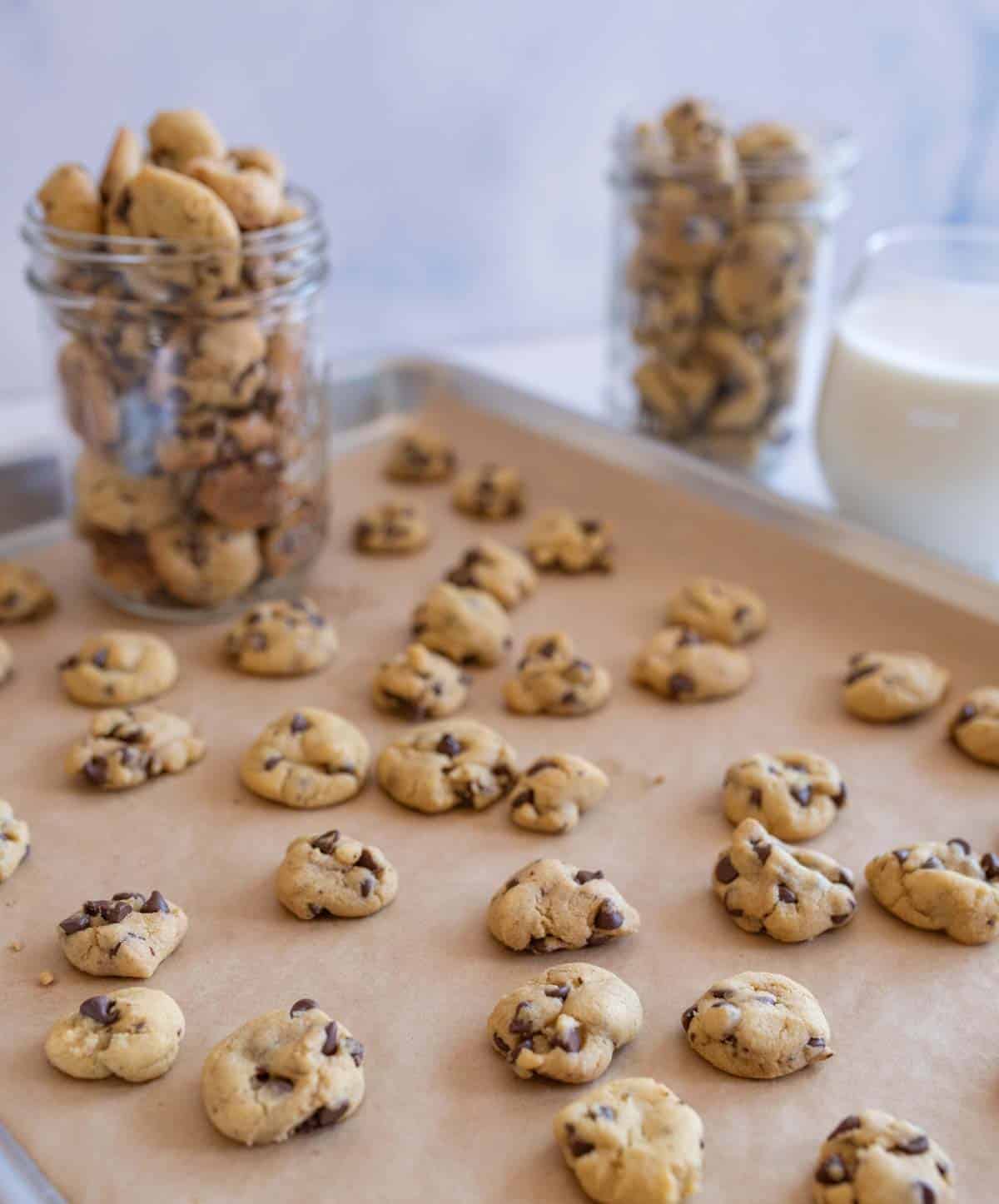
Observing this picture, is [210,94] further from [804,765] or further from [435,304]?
[804,765]

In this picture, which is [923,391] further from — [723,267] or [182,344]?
[182,344]

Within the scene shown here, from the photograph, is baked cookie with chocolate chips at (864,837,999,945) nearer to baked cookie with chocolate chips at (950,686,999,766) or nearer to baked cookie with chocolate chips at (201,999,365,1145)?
baked cookie with chocolate chips at (950,686,999,766)

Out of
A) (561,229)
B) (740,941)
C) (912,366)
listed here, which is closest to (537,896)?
(740,941)

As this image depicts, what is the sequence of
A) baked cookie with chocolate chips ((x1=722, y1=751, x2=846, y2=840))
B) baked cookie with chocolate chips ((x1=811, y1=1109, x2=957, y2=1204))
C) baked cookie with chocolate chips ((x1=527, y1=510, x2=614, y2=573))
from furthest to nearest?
baked cookie with chocolate chips ((x1=527, y1=510, x2=614, y2=573)) < baked cookie with chocolate chips ((x1=722, y1=751, x2=846, y2=840)) < baked cookie with chocolate chips ((x1=811, y1=1109, x2=957, y2=1204))


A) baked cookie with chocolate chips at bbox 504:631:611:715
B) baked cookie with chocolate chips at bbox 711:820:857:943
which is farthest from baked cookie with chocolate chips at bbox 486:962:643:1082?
baked cookie with chocolate chips at bbox 504:631:611:715

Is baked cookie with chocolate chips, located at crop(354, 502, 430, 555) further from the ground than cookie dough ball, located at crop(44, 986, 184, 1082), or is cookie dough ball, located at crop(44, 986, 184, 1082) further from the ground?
baked cookie with chocolate chips, located at crop(354, 502, 430, 555)

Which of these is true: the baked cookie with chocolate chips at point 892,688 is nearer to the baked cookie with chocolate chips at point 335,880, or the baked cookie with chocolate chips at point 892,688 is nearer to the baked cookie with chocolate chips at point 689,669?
the baked cookie with chocolate chips at point 689,669
